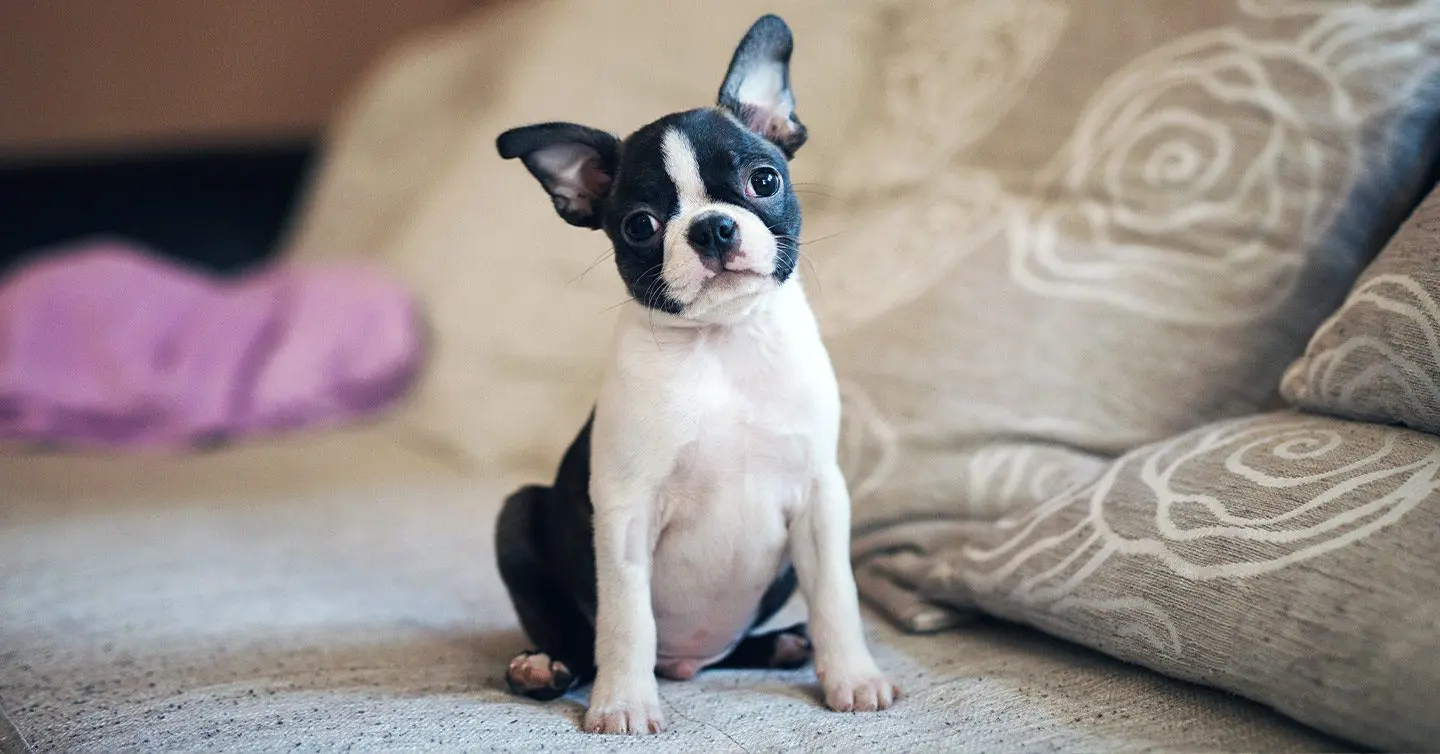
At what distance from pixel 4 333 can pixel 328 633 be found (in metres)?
1.90

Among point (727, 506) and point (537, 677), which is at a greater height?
point (727, 506)

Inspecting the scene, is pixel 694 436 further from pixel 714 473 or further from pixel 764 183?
pixel 764 183

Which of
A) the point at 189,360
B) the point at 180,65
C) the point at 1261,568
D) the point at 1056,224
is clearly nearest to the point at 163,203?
the point at 180,65

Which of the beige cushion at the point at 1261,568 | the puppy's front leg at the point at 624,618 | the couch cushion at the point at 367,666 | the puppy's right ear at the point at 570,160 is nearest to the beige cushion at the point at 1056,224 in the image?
the beige cushion at the point at 1261,568

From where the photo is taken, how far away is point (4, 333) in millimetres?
2963

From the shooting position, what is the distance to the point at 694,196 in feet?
4.50

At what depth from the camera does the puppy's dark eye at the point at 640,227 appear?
1.37 m

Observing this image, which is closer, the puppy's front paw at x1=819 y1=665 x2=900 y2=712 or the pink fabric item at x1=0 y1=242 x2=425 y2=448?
the puppy's front paw at x1=819 y1=665 x2=900 y2=712

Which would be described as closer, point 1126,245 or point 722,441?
point 722,441

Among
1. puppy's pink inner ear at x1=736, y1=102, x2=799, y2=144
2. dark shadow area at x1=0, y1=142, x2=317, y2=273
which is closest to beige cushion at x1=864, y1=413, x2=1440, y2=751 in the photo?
puppy's pink inner ear at x1=736, y1=102, x2=799, y2=144

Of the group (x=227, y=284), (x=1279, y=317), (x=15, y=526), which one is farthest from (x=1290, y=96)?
(x=227, y=284)

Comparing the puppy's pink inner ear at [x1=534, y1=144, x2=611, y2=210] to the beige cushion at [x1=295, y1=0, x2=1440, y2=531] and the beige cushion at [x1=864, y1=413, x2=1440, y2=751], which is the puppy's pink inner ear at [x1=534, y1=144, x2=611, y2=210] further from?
the beige cushion at [x1=864, y1=413, x2=1440, y2=751]

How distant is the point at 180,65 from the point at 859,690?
4427 mm

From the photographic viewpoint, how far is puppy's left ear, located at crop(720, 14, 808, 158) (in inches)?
57.9
